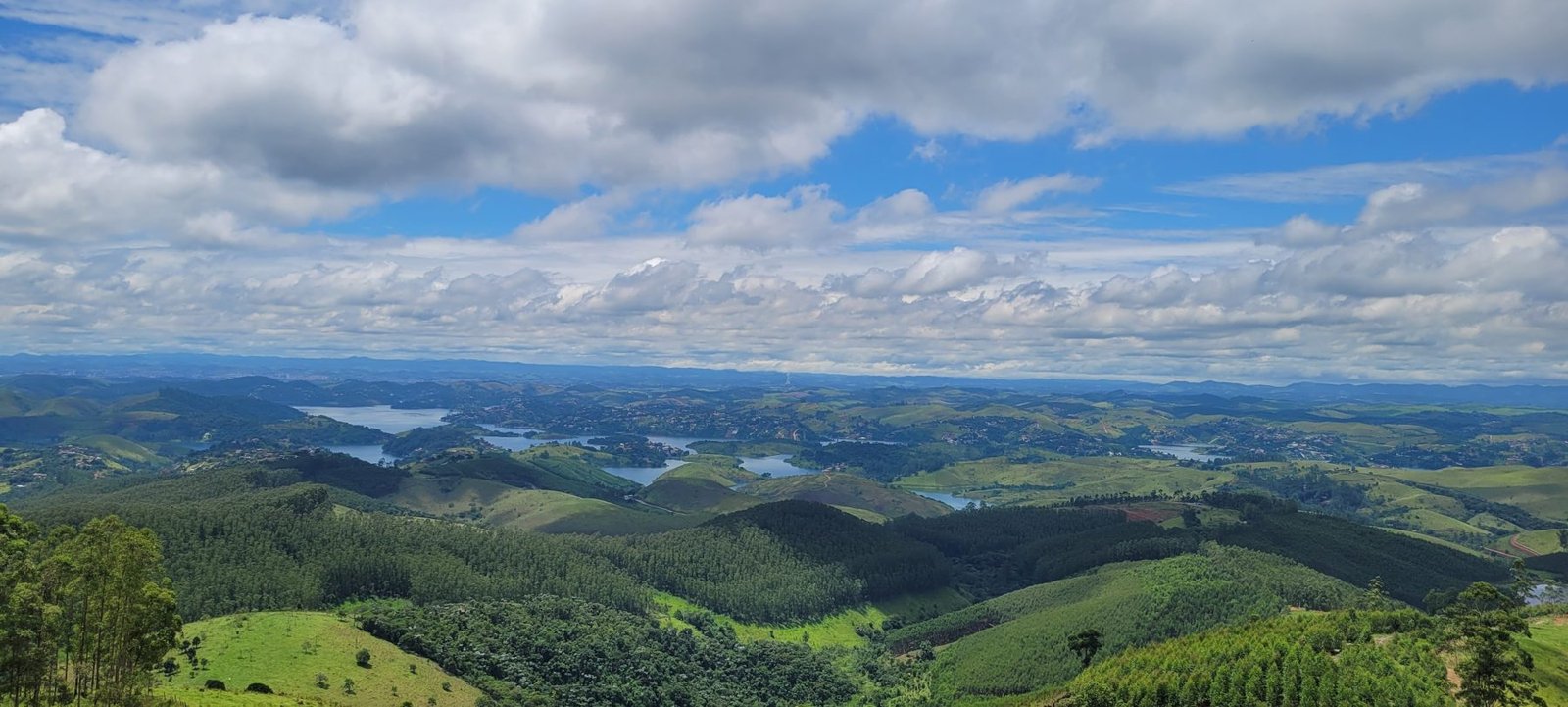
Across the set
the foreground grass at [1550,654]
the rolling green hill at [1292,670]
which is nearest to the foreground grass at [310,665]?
the rolling green hill at [1292,670]

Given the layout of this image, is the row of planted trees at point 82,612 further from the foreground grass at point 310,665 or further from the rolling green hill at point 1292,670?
the rolling green hill at point 1292,670

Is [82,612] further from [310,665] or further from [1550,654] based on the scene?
[1550,654]

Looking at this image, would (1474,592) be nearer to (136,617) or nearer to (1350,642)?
(1350,642)

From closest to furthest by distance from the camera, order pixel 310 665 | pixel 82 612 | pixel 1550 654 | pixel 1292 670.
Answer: pixel 82 612
pixel 1292 670
pixel 1550 654
pixel 310 665

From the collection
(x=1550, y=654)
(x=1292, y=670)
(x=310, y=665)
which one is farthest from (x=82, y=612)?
(x=1550, y=654)

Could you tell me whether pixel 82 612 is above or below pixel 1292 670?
above

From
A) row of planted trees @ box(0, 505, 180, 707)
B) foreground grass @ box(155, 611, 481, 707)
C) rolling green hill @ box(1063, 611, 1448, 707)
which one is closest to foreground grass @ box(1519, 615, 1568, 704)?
rolling green hill @ box(1063, 611, 1448, 707)

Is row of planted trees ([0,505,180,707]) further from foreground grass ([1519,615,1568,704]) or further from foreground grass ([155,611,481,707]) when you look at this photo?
foreground grass ([1519,615,1568,704])

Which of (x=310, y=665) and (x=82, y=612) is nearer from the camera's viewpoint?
(x=82, y=612)
